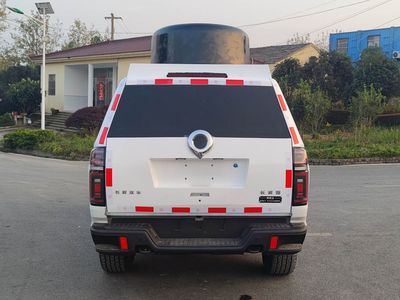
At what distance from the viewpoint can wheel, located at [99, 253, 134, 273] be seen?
16.1 feet

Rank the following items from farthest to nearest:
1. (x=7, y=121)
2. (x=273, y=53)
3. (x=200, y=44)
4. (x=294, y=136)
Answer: (x=7, y=121) → (x=273, y=53) → (x=200, y=44) → (x=294, y=136)

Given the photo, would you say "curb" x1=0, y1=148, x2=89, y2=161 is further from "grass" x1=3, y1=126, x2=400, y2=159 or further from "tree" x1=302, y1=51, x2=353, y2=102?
"tree" x1=302, y1=51, x2=353, y2=102

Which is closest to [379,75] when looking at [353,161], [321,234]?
[353,161]

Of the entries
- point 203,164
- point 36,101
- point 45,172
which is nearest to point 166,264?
point 203,164

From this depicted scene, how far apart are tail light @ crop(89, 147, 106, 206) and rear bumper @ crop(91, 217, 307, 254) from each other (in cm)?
23

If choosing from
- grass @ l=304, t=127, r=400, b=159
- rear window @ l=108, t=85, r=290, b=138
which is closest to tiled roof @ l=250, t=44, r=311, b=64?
grass @ l=304, t=127, r=400, b=159

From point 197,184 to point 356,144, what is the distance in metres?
15.2

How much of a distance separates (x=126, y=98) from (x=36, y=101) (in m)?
31.2

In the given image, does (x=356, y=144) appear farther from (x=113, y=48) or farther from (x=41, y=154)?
(x=113, y=48)

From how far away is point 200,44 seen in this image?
8.89 metres

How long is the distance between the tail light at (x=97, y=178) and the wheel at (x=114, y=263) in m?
0.89

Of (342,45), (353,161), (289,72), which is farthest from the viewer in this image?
(342,45)

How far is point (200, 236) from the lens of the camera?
14.0 ft

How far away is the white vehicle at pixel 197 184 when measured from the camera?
4172 millimetres
